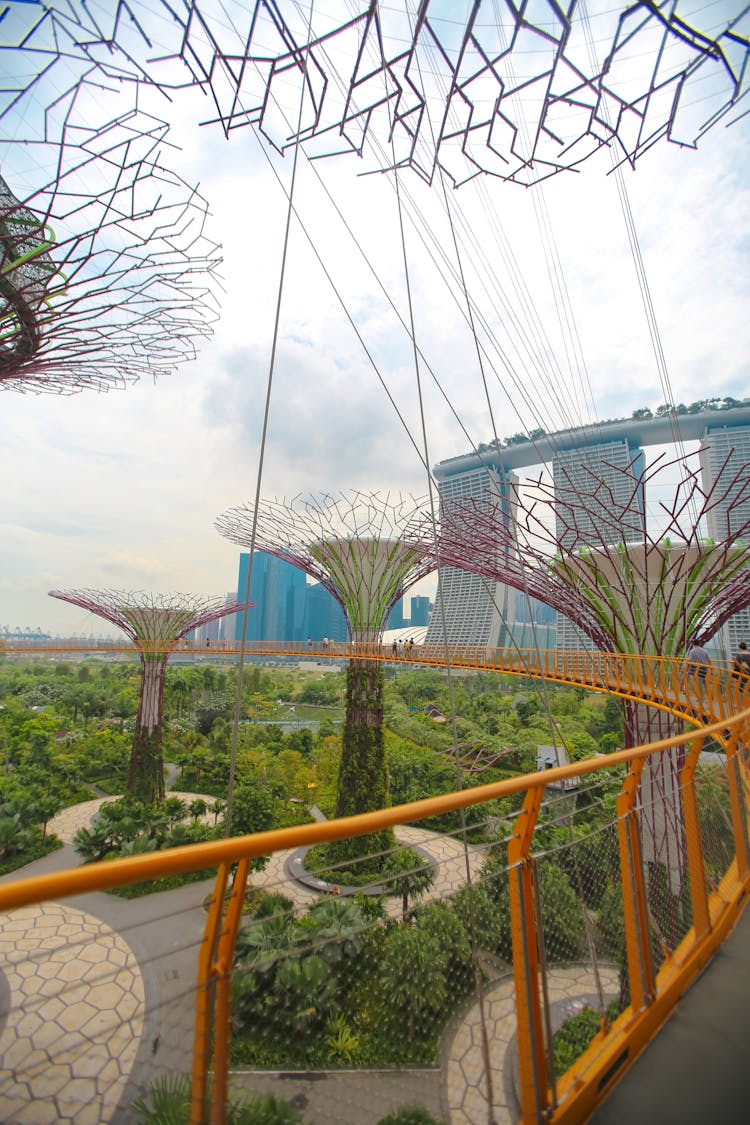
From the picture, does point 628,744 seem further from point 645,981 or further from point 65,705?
point 65,705

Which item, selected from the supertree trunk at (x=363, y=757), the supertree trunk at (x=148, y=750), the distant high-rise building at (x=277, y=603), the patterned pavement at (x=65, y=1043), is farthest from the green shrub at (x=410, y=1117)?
the distant high-rise building at (x=277, y=603)

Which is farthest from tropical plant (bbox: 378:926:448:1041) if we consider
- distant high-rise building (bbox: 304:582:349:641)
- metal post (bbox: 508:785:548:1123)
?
distant high-rise building (bbox: 304:582:349:641)

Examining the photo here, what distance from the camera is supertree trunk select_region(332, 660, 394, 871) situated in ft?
40.6

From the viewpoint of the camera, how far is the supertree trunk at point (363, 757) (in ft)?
40.6

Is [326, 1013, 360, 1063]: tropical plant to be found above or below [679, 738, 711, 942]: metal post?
below

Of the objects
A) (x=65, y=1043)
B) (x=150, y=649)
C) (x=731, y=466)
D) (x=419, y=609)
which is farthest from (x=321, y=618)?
(x=65, y=1043)

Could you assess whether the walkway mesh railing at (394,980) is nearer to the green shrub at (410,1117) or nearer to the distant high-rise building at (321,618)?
the green shrub at (410,1117)

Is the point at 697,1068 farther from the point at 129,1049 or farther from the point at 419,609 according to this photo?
the point at 419,609

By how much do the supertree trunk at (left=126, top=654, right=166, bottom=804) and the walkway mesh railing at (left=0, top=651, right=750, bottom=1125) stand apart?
15.9 metres

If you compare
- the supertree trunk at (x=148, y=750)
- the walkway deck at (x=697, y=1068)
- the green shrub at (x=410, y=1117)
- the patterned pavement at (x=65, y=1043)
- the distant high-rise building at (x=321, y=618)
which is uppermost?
the distant high-rise building at (x=321, y=618)

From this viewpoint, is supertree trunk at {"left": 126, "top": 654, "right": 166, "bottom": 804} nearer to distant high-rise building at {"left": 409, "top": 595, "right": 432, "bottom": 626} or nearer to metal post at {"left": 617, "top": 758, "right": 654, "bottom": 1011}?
metal post at {"left": 617, "top": 758, "right": 654, "bottom": 1011}

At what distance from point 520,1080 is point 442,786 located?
17.7 m

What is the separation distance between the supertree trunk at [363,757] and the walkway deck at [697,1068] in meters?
10.8

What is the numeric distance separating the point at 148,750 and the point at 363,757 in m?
7.31
